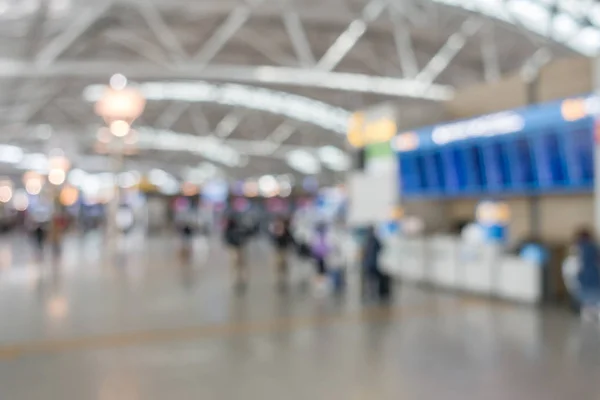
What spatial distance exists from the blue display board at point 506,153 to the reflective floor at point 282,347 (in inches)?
97.2

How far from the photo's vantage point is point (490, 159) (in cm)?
1208

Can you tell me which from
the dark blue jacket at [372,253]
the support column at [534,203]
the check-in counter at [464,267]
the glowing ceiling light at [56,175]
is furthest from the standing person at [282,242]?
the glowing ceiling light at [56,175]

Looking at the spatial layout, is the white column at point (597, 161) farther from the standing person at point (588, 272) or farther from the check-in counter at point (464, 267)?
the check-in counter at point (464, 267)

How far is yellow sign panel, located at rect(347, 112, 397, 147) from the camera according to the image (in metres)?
15.2

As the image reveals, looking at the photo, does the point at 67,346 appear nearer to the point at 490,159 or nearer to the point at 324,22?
the point at 490,159

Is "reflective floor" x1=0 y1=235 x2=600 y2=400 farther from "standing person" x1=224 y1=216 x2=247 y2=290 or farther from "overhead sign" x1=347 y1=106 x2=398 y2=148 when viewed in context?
"overhead sign" x1=347 y1=106 x2=398 y2=148

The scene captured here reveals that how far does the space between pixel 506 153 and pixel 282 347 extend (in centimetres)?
682

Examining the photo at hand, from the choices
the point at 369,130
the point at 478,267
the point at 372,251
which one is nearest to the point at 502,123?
the point at 478,267

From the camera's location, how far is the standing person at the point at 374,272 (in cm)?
1095

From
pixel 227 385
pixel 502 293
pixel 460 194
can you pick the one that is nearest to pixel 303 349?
pixel 227 385

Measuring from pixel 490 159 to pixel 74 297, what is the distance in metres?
8.63

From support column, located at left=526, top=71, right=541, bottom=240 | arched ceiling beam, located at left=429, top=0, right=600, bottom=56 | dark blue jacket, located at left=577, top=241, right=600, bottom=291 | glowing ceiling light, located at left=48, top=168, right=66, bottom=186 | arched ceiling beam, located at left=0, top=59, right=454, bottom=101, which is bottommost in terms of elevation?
dark blue jacket, located at left=577, top=241, right=600, bottom=291

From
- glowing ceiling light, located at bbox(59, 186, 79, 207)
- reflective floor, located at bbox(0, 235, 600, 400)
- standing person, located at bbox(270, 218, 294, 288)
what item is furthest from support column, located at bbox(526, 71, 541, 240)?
glowing ceiling light, located at bbox(59, 186, 79, 207)

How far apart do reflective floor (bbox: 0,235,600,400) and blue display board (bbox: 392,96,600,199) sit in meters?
2.47
